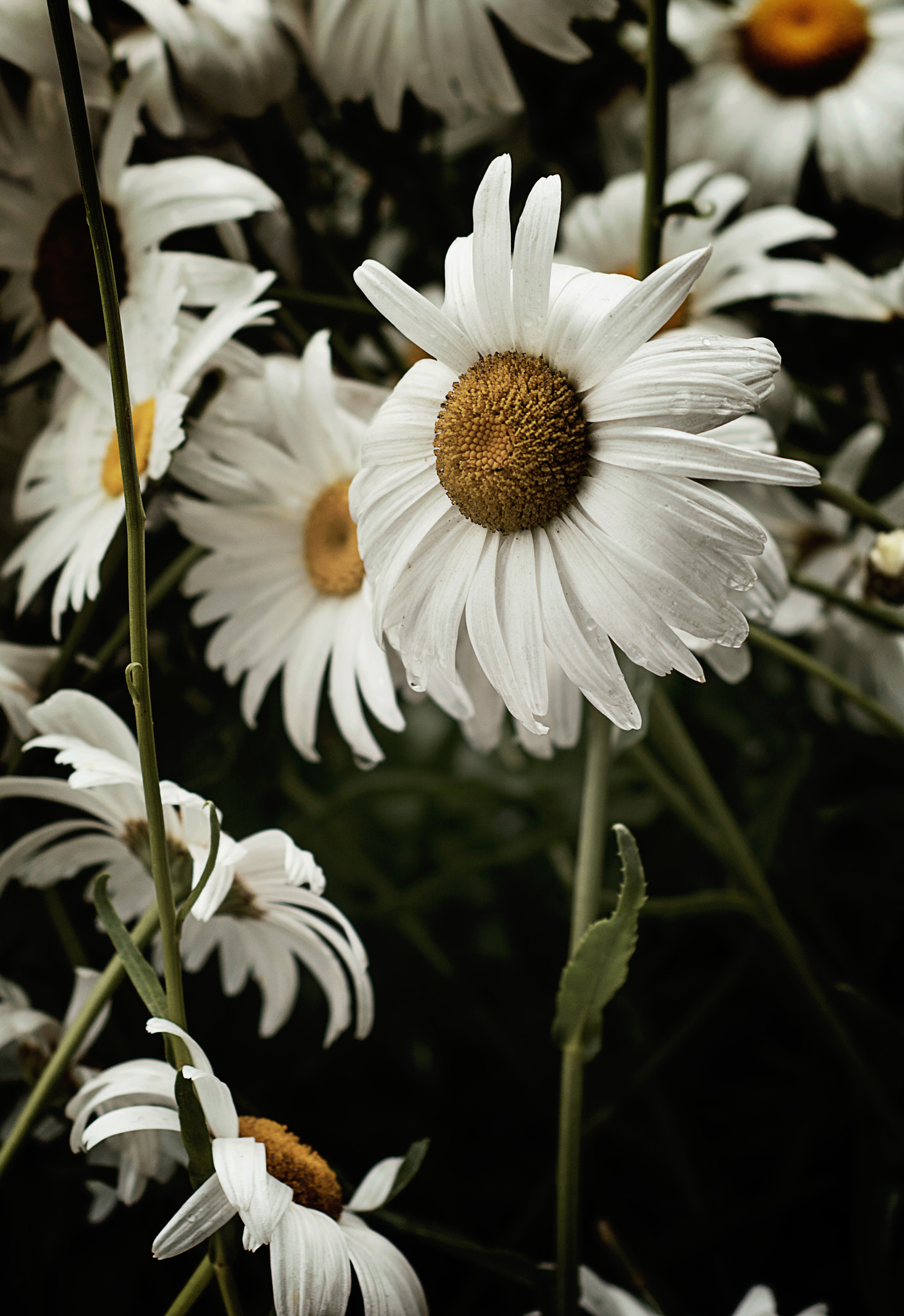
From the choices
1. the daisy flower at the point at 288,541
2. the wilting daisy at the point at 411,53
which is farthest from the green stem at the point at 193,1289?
the wilting daisy at the point at 411,53

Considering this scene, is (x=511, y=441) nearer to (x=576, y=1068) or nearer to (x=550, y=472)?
(x=550, y=472)

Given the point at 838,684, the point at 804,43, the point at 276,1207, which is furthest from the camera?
the point at 804,43

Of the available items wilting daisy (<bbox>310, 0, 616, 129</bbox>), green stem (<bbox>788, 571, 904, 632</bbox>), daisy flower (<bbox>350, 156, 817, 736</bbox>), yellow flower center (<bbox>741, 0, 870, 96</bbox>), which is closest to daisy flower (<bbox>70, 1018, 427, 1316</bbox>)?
daisy flower (<bbox>350, 156, 817, 736</bbox>)

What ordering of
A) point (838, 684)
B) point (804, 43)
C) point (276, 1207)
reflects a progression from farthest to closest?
point (804, 43)
point (838, 684)
point (276, 1207)

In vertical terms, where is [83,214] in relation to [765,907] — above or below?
above

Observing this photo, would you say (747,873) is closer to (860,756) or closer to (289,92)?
(860,756)

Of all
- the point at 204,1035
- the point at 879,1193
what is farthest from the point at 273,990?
the point at 879,1193

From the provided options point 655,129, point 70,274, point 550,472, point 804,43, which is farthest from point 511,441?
point 804,43
